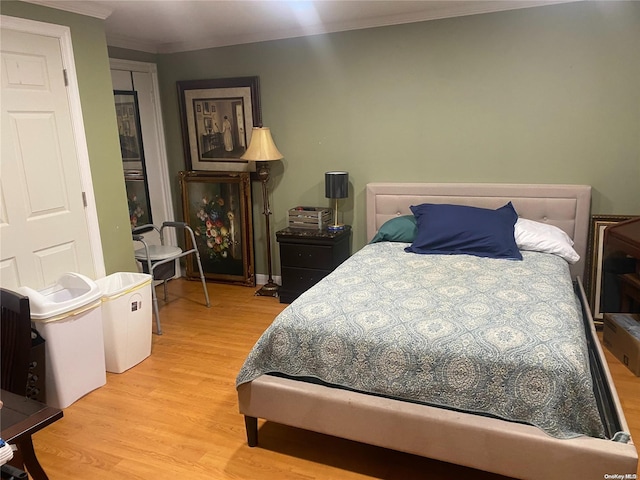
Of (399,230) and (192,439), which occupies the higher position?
(399,230)

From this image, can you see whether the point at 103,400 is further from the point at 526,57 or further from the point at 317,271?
the point at 526,57

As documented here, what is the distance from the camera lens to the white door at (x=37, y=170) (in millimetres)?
2633

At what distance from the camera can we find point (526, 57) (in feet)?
10.9

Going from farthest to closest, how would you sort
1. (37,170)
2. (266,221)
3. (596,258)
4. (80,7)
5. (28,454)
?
(266,221), (596,258), (80,7), (37,170), (28,454)

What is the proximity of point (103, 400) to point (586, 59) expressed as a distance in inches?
148

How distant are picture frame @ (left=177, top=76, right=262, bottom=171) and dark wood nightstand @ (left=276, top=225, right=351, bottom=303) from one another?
0.89m

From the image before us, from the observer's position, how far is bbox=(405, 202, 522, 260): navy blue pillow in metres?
3.05

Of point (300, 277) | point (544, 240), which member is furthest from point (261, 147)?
point (544, 240)

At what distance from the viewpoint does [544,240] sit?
3.11m

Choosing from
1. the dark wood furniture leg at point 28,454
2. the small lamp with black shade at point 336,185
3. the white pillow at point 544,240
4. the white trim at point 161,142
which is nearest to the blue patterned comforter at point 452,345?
the white pillow at point 544,240

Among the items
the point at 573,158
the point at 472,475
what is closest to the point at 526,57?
the point at 573,158

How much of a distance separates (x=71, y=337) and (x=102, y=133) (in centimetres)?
138

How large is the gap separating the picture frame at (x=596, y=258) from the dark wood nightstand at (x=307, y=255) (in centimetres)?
181

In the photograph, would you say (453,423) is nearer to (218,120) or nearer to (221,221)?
(221,221)
